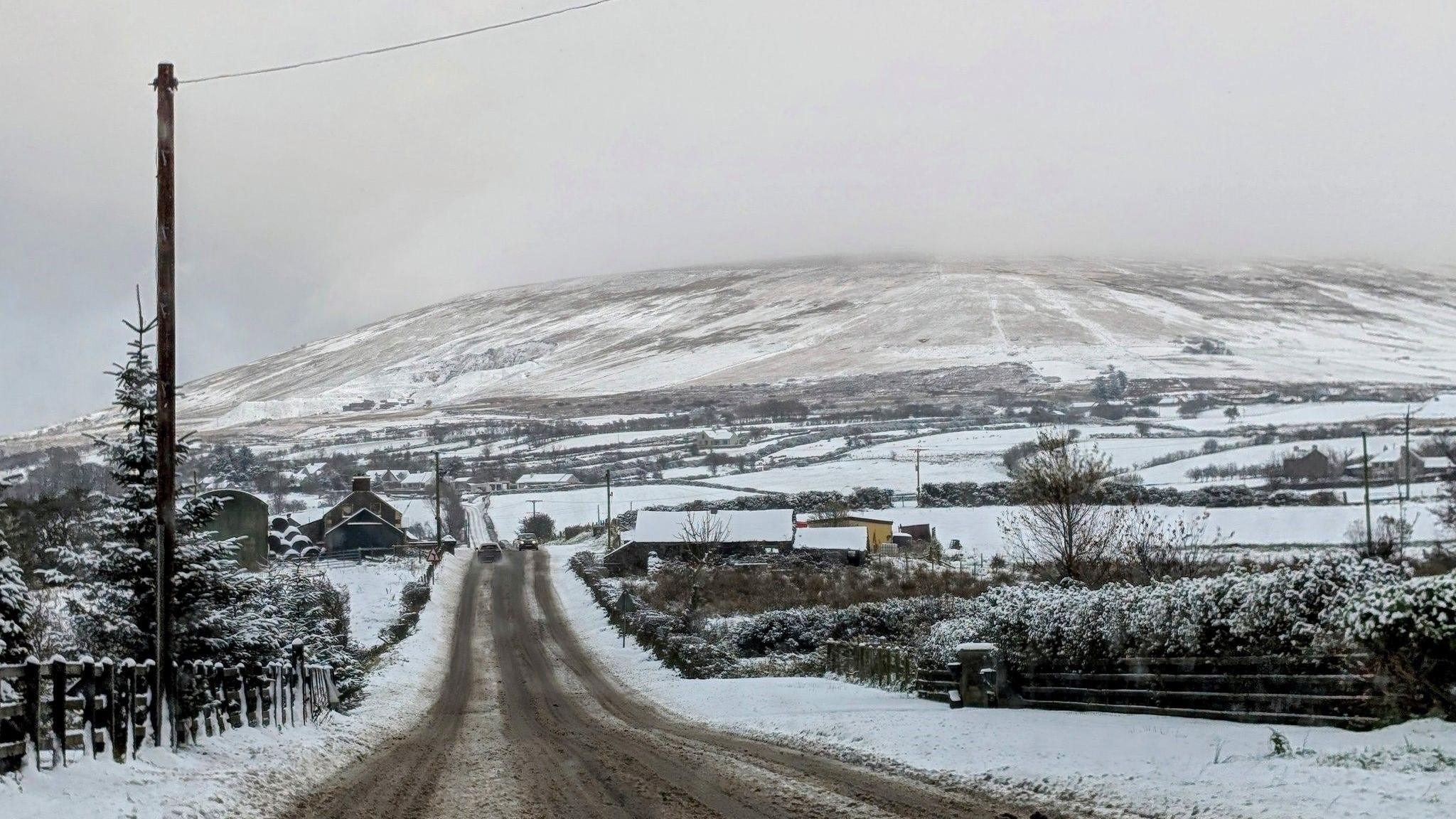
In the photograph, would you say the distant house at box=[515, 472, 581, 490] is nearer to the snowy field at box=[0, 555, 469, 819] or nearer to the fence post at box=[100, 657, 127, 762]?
the snowy field at box=[0, 555, 469, 819]

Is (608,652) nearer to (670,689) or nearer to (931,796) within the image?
(670,689)

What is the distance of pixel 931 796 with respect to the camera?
1346 cm

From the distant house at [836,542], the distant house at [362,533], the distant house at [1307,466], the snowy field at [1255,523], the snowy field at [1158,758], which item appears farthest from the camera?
the distant house at [1307,466]

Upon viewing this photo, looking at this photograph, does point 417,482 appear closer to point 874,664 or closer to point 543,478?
point 543,478

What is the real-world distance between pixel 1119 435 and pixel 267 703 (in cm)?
→ 15652

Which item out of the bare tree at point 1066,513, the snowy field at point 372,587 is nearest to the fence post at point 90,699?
the bare tree at point 1066,513

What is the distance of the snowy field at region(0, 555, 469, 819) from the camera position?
439 inches

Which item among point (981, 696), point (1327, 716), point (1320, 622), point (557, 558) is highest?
point (1320, 622)

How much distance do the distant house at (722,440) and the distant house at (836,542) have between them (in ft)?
320

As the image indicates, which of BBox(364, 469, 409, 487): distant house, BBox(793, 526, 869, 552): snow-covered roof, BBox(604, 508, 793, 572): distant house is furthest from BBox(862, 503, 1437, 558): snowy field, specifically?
BBox(364, 469, 409, 487): distant house

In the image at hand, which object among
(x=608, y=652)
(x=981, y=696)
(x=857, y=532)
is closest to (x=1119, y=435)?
(x=857, y=532)

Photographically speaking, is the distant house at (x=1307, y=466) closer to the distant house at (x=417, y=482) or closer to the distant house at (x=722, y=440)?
the distant house at (x=722, y=440)

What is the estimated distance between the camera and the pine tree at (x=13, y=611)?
13664mm

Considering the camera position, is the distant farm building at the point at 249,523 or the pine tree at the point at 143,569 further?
the distant farm building at the point at 249,523
